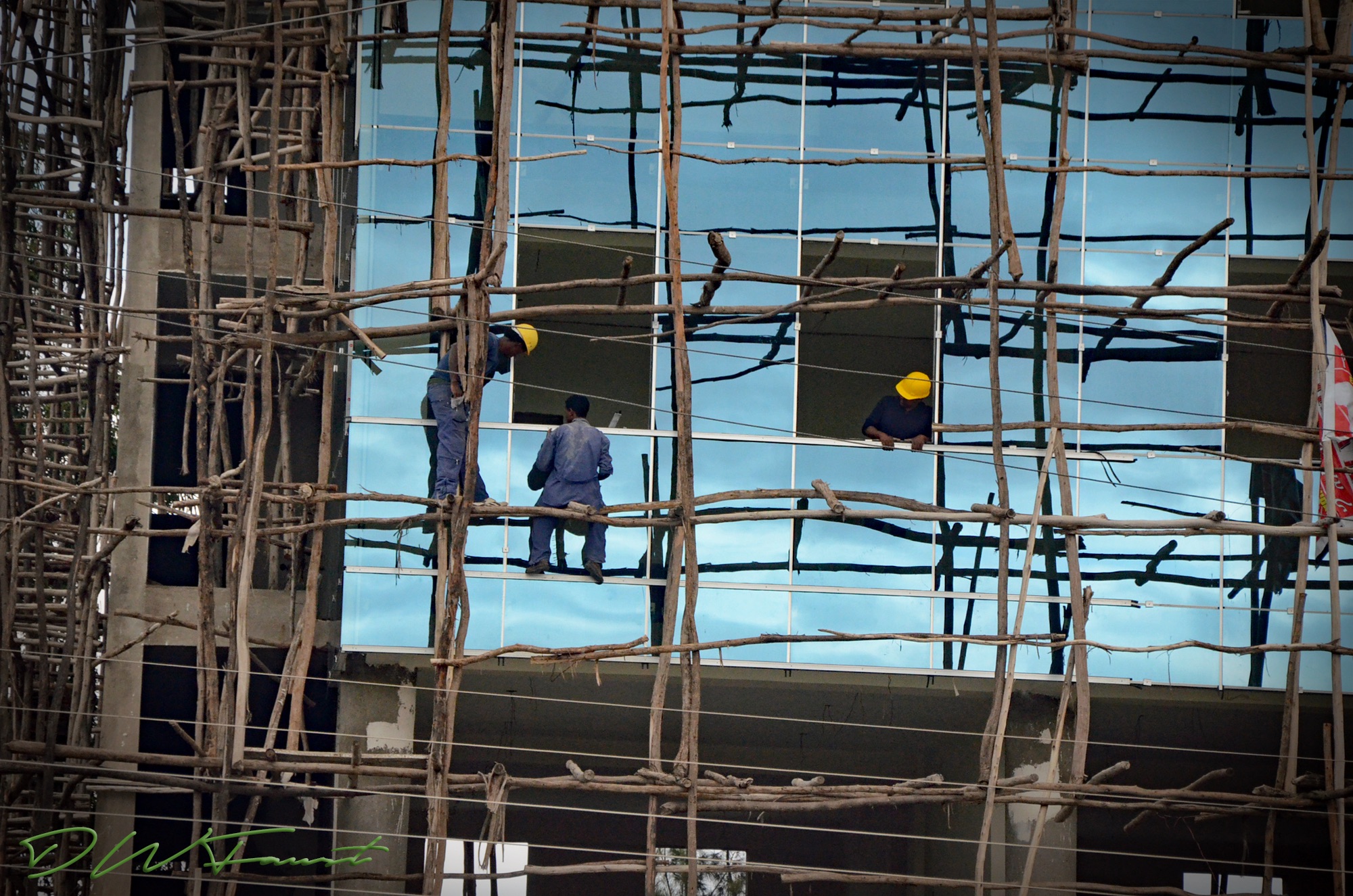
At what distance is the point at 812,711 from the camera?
12.4 m

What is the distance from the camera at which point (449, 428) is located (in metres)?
10.4

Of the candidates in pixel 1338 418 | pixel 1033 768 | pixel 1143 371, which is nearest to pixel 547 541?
pixel 1033 768

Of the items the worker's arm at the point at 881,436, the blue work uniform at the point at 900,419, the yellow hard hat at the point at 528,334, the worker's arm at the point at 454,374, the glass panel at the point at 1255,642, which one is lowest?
the glass panel at the point at 1255,642

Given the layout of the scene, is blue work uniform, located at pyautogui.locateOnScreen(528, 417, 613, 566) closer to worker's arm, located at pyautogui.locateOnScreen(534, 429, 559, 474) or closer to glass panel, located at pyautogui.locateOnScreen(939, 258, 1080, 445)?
worker's arm, located at pyautogui.locateOnScreen(534, 429, 559, 474)

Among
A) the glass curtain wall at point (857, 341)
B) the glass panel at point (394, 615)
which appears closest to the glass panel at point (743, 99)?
the glass curtain wall at point (857, 341)

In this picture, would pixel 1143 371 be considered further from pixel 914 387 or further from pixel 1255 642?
pixel 1255 642

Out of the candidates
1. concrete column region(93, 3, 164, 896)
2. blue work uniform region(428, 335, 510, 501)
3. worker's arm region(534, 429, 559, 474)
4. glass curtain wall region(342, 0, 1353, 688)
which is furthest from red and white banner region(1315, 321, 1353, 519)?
concrete column region(93, 3, 164, 896)

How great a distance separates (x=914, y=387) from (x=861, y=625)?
197cm

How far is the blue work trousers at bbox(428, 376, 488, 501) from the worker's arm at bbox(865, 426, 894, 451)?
3.04m

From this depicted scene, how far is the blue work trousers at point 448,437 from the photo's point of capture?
33.8 ft

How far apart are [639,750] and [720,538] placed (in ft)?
11.2

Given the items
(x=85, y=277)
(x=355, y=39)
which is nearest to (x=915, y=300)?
(x=355, y=39)

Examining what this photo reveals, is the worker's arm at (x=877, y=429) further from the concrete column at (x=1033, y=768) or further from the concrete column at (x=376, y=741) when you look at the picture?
the concrete column at (x=376, y=741)

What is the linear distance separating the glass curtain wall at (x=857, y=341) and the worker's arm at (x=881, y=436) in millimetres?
203
